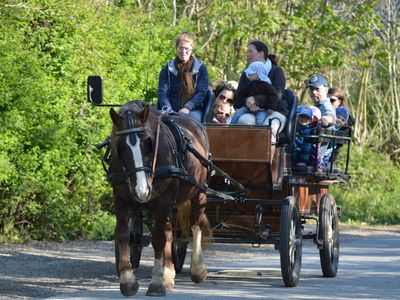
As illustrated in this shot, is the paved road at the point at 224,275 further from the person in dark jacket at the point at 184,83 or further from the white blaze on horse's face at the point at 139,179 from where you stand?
the person in dark jacket at the point at 184,83

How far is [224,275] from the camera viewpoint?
13.7m

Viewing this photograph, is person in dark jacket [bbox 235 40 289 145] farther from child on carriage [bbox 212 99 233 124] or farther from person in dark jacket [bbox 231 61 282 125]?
child on carriage [bbox 212 99 233 124]

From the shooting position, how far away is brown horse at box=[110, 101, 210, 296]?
10.8 meters

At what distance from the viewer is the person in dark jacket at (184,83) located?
42.7 feet

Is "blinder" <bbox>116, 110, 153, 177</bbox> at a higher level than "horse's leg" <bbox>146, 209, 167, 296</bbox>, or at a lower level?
higher

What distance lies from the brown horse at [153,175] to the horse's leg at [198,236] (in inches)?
17.5

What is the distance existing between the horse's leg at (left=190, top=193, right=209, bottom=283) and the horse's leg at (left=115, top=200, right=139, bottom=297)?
1.41 metres

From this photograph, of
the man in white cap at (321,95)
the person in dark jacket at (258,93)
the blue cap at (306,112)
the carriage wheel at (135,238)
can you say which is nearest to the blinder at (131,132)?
the carriage wheel at (135,238)

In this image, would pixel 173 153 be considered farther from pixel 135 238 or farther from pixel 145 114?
pixel 135 238

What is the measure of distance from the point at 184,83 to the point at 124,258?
2.79 m

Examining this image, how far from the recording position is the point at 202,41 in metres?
26.8

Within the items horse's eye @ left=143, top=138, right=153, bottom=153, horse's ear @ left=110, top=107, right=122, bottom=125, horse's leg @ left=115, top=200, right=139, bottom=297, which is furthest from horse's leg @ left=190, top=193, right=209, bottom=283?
horse's ear @ left=110, top=107, right=122, bottom=125

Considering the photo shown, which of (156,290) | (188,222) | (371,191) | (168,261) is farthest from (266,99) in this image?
(371,191)

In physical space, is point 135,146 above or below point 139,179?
above
